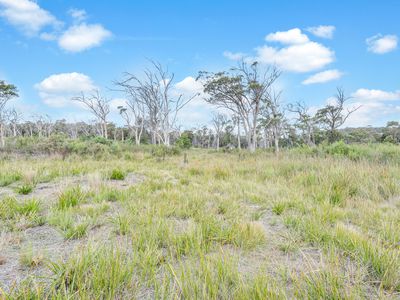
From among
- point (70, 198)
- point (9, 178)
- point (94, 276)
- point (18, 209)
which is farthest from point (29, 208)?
point (9, 178)

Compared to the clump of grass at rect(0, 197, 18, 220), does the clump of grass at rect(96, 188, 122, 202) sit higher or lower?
lower

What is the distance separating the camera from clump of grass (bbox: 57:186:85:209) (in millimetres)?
3430

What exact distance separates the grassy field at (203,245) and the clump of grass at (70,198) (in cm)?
2

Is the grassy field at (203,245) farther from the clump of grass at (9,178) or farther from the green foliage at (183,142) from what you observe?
the green foliage at (183,142)

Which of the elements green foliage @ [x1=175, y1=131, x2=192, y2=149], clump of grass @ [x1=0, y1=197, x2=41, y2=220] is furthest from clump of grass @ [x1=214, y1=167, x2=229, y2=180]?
green foliage @ [x1=175, y1=131, x2=192, y2=149]

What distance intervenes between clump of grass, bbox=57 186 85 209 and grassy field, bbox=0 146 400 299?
16mm

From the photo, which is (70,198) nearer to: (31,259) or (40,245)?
(40,245)

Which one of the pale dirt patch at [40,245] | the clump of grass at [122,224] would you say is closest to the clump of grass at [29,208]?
the pale dirt patch at [40,245]

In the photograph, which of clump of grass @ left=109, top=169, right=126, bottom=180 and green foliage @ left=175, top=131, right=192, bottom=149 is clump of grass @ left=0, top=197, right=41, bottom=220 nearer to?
clump of grass @ left=109, top=169, right=126, bottom=180

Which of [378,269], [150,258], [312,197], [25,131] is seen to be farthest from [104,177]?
[25,131]

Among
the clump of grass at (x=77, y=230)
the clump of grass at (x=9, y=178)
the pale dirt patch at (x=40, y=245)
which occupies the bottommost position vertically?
the pale dirt patch at (x=40, y=245)

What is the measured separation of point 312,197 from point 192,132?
7139 cm

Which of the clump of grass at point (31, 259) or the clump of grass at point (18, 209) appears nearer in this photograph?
the clump of grass at point (31, 259)

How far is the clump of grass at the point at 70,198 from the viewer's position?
343 centimetres
